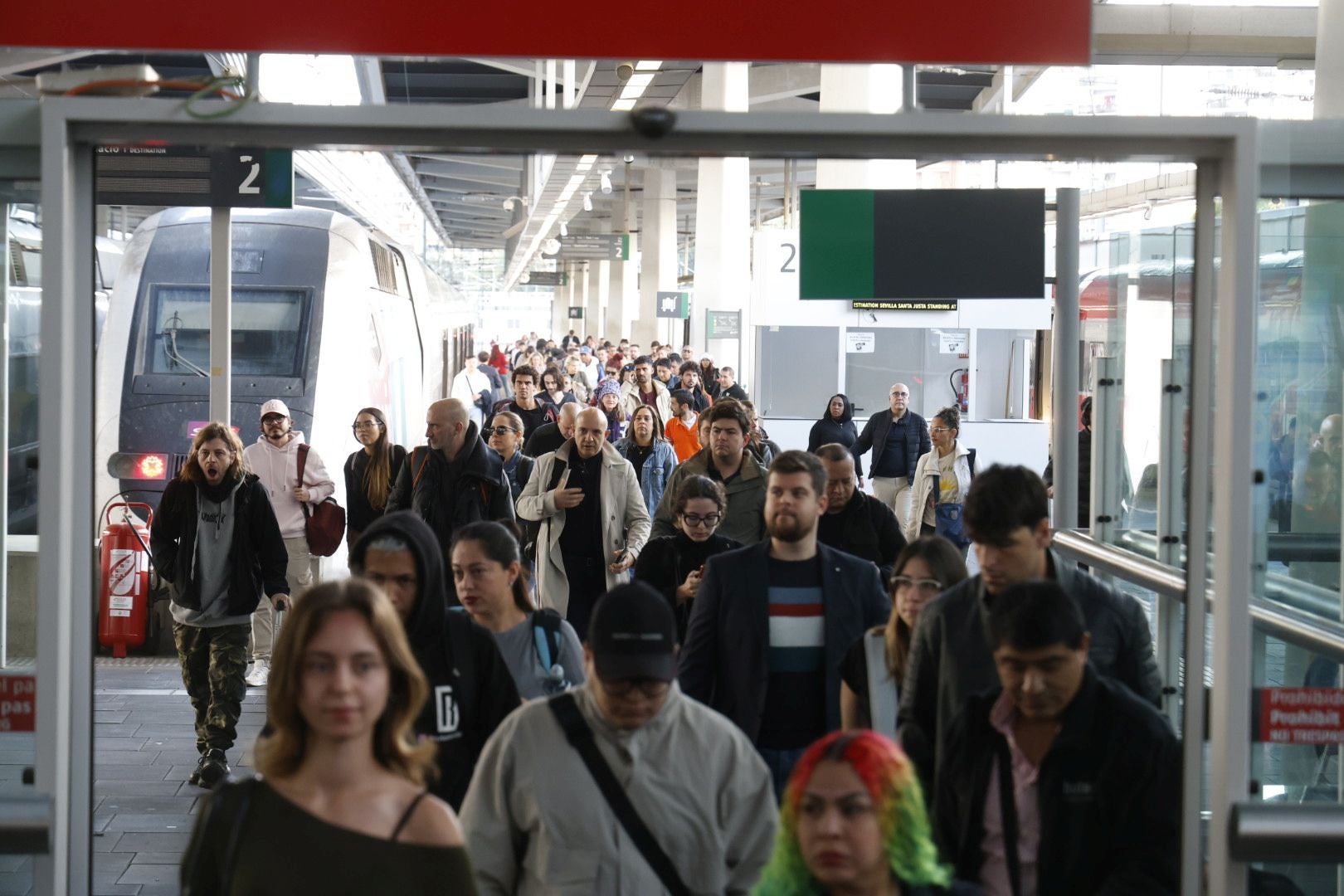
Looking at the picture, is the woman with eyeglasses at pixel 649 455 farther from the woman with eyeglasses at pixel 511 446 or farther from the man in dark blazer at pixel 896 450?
the man in dark blazer at pixel 896 450

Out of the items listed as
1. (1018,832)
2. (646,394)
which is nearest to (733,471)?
(1018,832)

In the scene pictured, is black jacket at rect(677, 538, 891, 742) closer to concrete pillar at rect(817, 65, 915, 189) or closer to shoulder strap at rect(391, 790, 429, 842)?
shoulder strap at rect(391, 790, 429, 842)

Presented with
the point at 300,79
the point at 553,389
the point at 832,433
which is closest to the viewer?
the point at 300,79

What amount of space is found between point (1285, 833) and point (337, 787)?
2.35m

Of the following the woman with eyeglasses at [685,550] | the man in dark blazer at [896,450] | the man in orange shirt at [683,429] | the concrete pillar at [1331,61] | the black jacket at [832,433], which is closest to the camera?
the concrete pillar at [1331,61]

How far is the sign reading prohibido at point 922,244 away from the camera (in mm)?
5711

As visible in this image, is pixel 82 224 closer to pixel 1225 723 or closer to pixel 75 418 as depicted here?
pixel 75 418

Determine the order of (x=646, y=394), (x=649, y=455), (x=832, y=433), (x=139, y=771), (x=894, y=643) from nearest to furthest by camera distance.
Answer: (x=894, y=643), (x=139, y=771), (x=649, y=455), (x=832, y=433), (x=646, y=394)

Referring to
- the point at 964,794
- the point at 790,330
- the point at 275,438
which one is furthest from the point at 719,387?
the point at 964,794

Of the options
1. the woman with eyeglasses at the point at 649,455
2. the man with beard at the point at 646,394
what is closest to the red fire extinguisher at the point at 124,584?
the woman with eyeglasses at the point at 649,455

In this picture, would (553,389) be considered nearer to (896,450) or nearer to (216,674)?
(896,450)

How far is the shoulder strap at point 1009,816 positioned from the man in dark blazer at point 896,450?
11.9m

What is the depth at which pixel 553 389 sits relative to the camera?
18562 mm

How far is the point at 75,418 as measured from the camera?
3.92 metres
